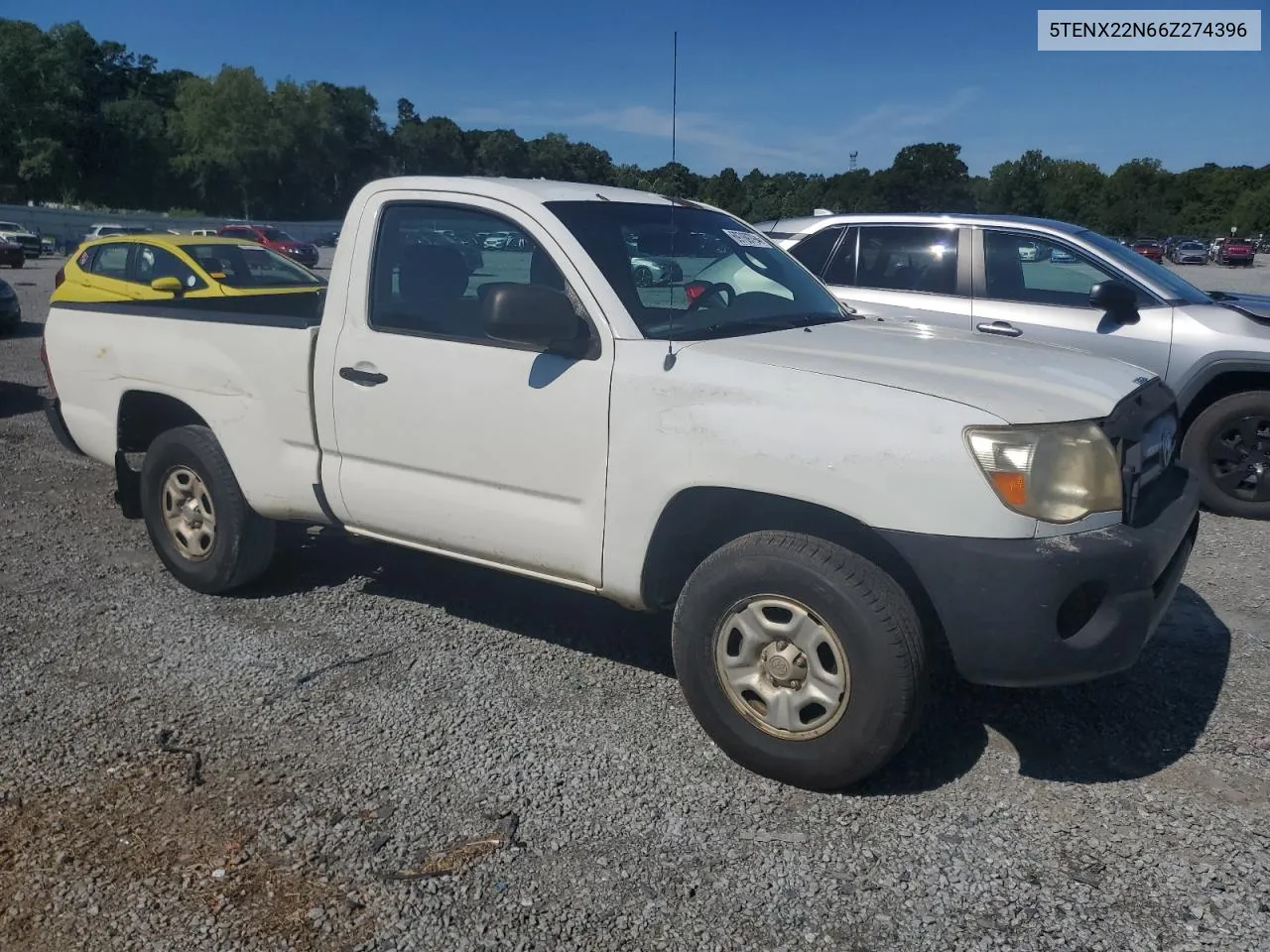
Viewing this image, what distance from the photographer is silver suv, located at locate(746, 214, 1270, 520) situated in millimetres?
6562

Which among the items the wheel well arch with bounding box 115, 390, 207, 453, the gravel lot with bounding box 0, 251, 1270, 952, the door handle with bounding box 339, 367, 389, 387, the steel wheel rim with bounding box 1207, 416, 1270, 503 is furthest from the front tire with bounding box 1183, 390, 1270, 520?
the wheel well arch with bounding box 115, 390, 207, 453

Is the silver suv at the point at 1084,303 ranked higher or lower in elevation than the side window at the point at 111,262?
lower

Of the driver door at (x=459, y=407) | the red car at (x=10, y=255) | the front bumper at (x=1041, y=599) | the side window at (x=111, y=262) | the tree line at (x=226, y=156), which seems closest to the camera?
the front bumper at (x=1041, y=599)

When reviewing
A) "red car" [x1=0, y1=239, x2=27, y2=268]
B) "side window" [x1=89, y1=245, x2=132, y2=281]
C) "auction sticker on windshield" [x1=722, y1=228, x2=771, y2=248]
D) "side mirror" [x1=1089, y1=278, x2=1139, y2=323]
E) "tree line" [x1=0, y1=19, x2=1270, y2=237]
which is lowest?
"side mirror" [x1=1089, y1=278, x2=1139, y2=323]

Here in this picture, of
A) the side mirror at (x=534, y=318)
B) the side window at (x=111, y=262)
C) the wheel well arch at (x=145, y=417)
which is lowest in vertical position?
the wheel well arch at (x=145, y=417)

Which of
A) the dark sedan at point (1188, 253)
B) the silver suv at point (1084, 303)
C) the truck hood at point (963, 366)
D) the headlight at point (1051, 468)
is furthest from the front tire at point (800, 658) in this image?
the dark sedan at point (1188, 253)

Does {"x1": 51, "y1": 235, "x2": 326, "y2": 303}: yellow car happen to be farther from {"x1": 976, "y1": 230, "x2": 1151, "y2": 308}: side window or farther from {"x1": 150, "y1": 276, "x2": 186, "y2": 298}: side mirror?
{"x1": 976, "y1": 230, "x2": 1151, "y2": 308}: side window

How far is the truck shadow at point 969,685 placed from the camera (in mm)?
3586

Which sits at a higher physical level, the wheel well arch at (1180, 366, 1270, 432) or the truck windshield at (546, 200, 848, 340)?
the truck windshield at (546, 200, 848, 340)

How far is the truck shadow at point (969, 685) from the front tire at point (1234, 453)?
5.54ft

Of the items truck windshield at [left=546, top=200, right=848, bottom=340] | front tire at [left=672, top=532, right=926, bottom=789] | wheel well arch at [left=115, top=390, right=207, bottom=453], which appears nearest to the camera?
front tire at [left=672, top=532, right=926, bottom=789]

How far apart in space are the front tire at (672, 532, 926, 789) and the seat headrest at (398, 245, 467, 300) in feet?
5.33

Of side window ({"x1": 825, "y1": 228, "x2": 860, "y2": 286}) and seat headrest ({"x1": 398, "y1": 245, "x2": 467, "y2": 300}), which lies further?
side window ({"x1": 825, "y1": 228, "x2": 860, "y2": 286})

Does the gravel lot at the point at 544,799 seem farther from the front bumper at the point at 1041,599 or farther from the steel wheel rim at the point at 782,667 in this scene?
the front bumper at the point at 1041,599
